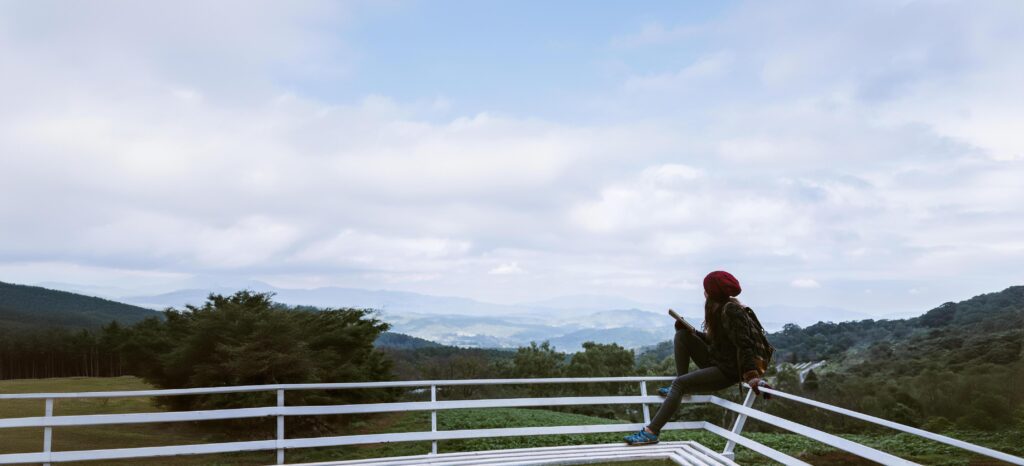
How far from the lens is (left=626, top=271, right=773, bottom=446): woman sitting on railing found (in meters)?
6.18

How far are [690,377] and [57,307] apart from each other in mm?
96571

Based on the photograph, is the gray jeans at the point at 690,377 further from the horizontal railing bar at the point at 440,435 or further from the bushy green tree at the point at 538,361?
the bushy green tree at the point at 538,361

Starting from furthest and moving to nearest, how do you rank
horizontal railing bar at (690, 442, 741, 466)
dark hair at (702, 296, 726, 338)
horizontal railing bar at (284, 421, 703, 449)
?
dark hair at (702, 296, 726, 338) < horizontal railing bar at (284, 421, 703, 449) < horizontal railing bar at (690, 442, 741, 466)

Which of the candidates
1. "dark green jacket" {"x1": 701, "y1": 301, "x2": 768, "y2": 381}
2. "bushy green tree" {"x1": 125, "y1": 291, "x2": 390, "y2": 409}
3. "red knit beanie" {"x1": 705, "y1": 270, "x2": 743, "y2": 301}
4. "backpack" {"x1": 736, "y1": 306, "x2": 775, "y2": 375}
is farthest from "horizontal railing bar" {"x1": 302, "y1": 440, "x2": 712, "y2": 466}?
"bushy green tree" {"x1": 125, "y1": 291, "x2": 390, "y2": 409}

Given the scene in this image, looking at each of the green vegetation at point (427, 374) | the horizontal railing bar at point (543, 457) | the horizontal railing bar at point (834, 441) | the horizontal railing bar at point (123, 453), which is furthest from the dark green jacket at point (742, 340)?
the green vegetation at point (427, 374)

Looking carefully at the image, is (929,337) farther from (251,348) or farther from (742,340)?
(742,340)

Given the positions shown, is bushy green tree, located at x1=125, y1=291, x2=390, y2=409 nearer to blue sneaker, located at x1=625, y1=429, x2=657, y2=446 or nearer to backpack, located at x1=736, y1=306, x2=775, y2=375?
blue sneaker, located at x1=625, y1=429, x2=657, y2=446

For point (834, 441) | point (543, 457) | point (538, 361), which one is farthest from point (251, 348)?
point (538, 361)

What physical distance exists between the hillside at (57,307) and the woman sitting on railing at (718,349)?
78.0 m

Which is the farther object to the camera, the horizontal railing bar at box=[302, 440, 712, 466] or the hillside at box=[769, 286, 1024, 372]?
the hillside at box=[769, 286, 1024, 372]

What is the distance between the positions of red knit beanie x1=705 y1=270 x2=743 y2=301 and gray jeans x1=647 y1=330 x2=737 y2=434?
0.50 metres

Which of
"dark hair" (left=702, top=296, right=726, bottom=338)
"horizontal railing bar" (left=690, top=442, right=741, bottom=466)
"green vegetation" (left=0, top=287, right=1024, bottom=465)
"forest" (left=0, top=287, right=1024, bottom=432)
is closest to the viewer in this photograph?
"horizontal railing bar" (left=690, top=442, right=741, bottom=466)

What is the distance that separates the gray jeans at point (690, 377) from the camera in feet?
21.2

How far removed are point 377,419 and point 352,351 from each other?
10.8 ft
